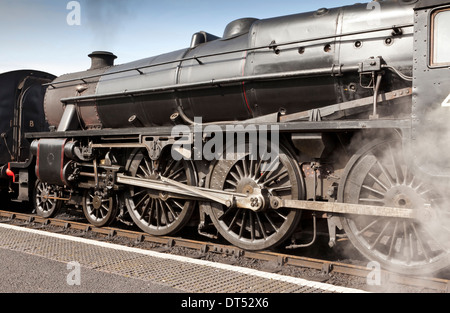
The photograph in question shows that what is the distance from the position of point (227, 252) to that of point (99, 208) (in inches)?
117

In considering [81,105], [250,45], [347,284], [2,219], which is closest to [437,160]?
[347,284]

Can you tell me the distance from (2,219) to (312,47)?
7.07 meters

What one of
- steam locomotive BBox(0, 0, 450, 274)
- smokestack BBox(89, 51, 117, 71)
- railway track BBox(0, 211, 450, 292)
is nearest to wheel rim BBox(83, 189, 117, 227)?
steam locomotive BBox(0, 0, 450, 274)

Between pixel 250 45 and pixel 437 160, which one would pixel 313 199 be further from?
pixel 250 45

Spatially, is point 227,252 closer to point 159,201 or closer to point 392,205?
point 159,201

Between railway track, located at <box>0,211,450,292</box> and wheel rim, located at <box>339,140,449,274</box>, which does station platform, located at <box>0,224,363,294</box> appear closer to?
railway track, located at <box>0,211,450,292</box>

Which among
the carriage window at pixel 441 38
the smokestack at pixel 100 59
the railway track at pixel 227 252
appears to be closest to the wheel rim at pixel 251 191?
the railway track at pixel 227 252

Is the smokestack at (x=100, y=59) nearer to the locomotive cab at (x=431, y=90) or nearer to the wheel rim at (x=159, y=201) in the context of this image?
the wheel rim at (x=159, y=201)

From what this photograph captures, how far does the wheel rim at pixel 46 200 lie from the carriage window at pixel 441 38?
22.4 feet

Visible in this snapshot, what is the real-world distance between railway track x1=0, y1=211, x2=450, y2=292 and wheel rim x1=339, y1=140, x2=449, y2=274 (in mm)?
161

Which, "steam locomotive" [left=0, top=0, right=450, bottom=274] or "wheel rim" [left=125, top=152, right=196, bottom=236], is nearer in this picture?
"steam locomotive" [left=0, top=0, right=450, bottom=274]

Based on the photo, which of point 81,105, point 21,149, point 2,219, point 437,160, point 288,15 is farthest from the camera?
point 21,149

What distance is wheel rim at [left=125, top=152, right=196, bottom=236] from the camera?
622 cm

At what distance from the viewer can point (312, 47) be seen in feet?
16.2
